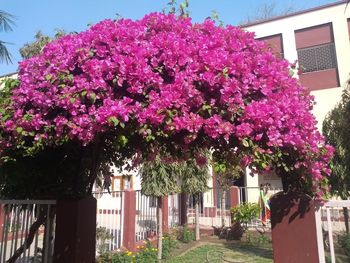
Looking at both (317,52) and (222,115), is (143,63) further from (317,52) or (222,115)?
→ (317,52)

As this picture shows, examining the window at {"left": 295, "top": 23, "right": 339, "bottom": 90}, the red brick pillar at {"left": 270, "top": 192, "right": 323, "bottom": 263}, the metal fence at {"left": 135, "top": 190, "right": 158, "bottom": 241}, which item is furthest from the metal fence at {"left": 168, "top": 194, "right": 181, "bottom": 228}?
the red brick pillar at {"left": 270, "top": 192, "right": 323, "bottom": 263}

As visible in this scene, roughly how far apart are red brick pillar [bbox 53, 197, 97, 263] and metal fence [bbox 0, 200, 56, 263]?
0.29 meters

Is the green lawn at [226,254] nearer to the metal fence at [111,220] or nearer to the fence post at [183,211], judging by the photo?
the metal fence at [111,220]

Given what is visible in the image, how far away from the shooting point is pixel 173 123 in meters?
3.45

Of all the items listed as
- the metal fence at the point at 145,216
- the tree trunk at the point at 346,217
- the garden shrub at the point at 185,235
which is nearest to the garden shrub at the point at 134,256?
the metal fence at the point at 145,216

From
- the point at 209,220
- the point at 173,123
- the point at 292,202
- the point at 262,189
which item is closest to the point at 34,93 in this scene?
the point at 173,123

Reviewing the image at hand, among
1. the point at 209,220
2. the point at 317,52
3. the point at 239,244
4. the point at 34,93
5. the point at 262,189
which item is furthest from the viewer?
the point at 317,52

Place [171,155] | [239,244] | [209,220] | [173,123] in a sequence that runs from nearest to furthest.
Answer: [173,123], [171,155], [239,244], [209,220]

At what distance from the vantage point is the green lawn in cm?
1020

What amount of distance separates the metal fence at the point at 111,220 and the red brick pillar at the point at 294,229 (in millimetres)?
5752

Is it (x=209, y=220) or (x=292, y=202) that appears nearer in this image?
(x=292, y=202)

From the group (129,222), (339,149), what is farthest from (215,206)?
(339,149)

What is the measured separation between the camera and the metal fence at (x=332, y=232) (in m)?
4.25

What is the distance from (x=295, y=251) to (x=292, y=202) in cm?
51
